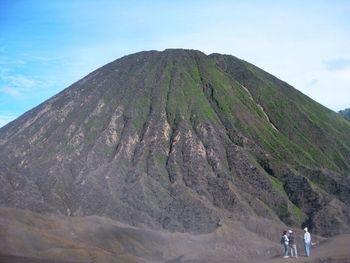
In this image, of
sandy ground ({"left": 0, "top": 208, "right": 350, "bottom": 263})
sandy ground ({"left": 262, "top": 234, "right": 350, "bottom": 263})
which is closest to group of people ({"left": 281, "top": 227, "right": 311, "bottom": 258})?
sandy ground ({"left": 262, "top": 234, "right": 350, "bottom": 263})

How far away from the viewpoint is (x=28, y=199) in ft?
243

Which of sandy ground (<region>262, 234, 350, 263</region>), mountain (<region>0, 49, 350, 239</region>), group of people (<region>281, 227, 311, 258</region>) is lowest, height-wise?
sandy ground (<region>262, 234, 350, 263</region>)

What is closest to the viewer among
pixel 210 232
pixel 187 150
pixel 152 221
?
pixel 210 232

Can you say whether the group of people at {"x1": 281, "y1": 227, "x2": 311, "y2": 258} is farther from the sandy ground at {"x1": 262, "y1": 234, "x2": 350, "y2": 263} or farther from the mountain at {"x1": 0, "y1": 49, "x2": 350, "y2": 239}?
the mountain at {"x1": 0, "y1": 49, "x2": 350, "y2": 239}

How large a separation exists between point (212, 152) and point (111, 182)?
18081mm

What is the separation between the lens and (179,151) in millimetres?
87812

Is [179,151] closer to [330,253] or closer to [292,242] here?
[292,242]

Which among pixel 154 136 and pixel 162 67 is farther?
pixel 162 67

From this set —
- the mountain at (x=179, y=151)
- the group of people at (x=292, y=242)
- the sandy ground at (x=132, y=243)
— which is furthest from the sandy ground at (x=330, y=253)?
the mountain at (x=179, y=151)

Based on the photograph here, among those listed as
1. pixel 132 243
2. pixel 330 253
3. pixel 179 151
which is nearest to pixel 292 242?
pixel 330 253

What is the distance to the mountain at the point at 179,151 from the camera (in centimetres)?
7475

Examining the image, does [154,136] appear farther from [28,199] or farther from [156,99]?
[28,199]

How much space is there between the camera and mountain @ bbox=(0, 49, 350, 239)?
245ft

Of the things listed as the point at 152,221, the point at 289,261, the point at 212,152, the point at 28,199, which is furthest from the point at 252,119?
the point at 289,261
